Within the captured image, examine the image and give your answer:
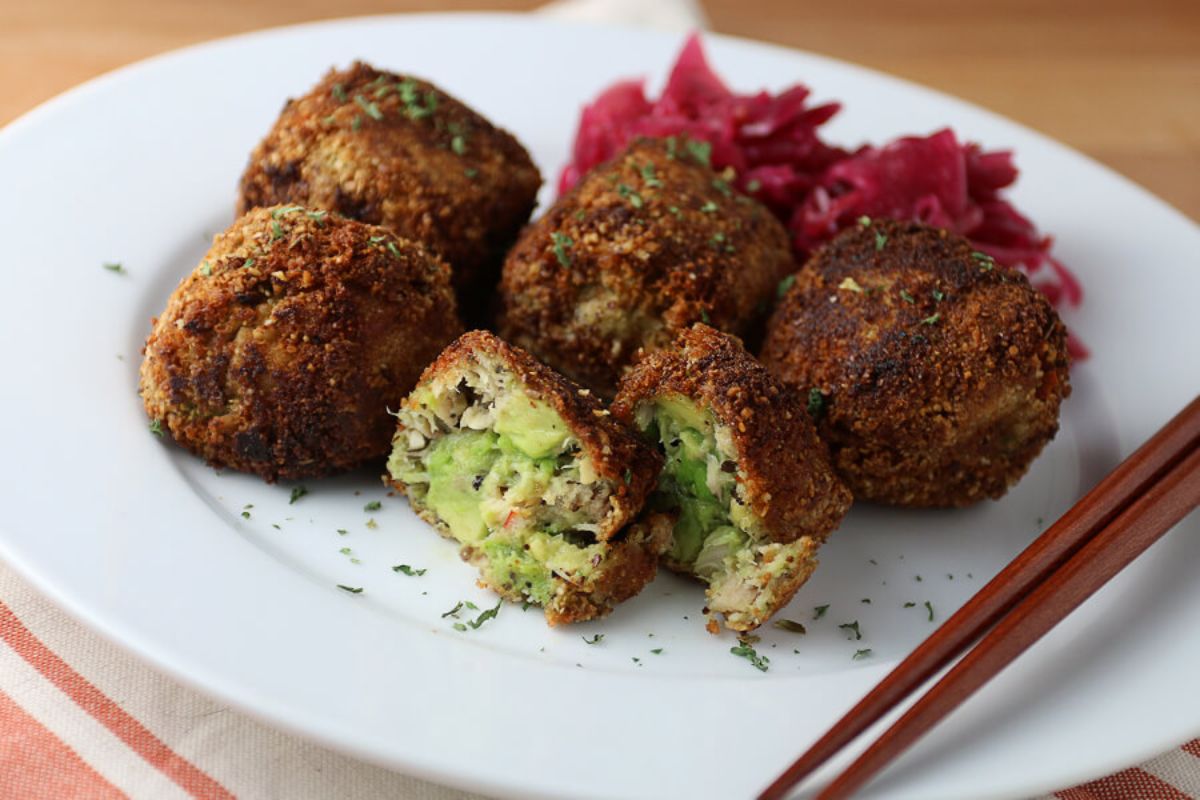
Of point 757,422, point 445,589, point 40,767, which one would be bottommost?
→ point 40,767

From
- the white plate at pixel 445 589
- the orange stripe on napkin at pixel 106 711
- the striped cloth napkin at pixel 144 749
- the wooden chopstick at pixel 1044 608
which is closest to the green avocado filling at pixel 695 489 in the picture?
the white plate at pixel 445 589

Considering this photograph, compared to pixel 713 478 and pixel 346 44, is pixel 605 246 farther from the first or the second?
pixel 346 44

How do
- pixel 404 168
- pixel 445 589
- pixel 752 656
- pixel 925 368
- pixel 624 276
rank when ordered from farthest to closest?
pixel 404 168, pixel 624 276, pixel 925 368, pixel 445 589, pixel 752 656

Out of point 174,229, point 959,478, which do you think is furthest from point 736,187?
point 174,229

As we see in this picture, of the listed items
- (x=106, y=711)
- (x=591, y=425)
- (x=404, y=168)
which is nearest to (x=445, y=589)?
(x=591, y=425)

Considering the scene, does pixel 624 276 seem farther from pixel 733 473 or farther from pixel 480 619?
pixel 480 619

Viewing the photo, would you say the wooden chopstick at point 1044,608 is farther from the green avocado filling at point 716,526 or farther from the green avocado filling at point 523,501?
the green avocado filling at point 523,501

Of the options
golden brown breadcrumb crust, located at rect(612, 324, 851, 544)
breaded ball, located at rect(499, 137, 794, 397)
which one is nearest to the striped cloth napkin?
golden brown breadcrumb crust, located at rect(612, 324, 851, 544)
